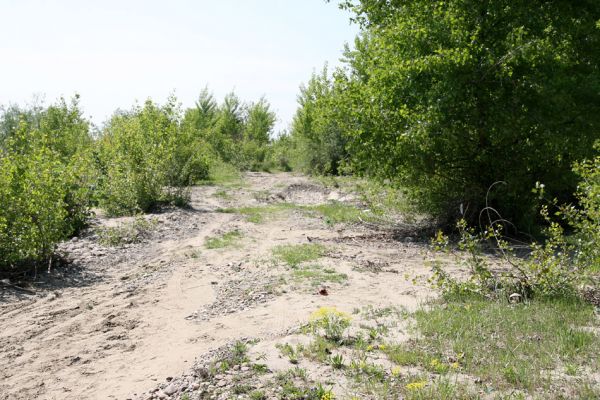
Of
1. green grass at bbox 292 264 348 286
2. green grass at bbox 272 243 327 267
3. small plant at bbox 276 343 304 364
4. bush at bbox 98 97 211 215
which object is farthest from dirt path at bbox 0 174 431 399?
bush at bbox 98 97 211 215

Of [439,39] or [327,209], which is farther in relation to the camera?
[327,209]

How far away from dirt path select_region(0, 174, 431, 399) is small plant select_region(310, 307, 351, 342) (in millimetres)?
336

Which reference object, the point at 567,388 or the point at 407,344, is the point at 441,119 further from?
the point at 567,388

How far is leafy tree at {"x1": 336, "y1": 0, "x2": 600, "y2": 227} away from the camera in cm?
978

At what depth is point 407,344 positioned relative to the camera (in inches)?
195

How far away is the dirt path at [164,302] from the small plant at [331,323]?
1.10ft

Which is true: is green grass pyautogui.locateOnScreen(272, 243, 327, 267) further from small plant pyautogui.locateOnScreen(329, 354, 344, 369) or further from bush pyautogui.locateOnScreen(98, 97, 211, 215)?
bush pyautogui.locateOnScreen(98, 97, 211, 215)

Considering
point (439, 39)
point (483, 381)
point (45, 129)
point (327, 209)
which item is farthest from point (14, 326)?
point (45, 129)

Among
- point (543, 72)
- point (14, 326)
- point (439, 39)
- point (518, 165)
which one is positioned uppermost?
point (439, 39)

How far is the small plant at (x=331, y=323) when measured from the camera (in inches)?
203

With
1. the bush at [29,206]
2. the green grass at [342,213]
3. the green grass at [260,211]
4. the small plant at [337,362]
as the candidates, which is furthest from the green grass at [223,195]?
the small plant at [337,362]

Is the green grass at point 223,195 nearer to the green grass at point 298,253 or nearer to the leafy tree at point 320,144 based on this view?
the leafy tree at point 320,144

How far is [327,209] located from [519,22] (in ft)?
23.8

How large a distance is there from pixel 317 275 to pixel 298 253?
147 centimetres
